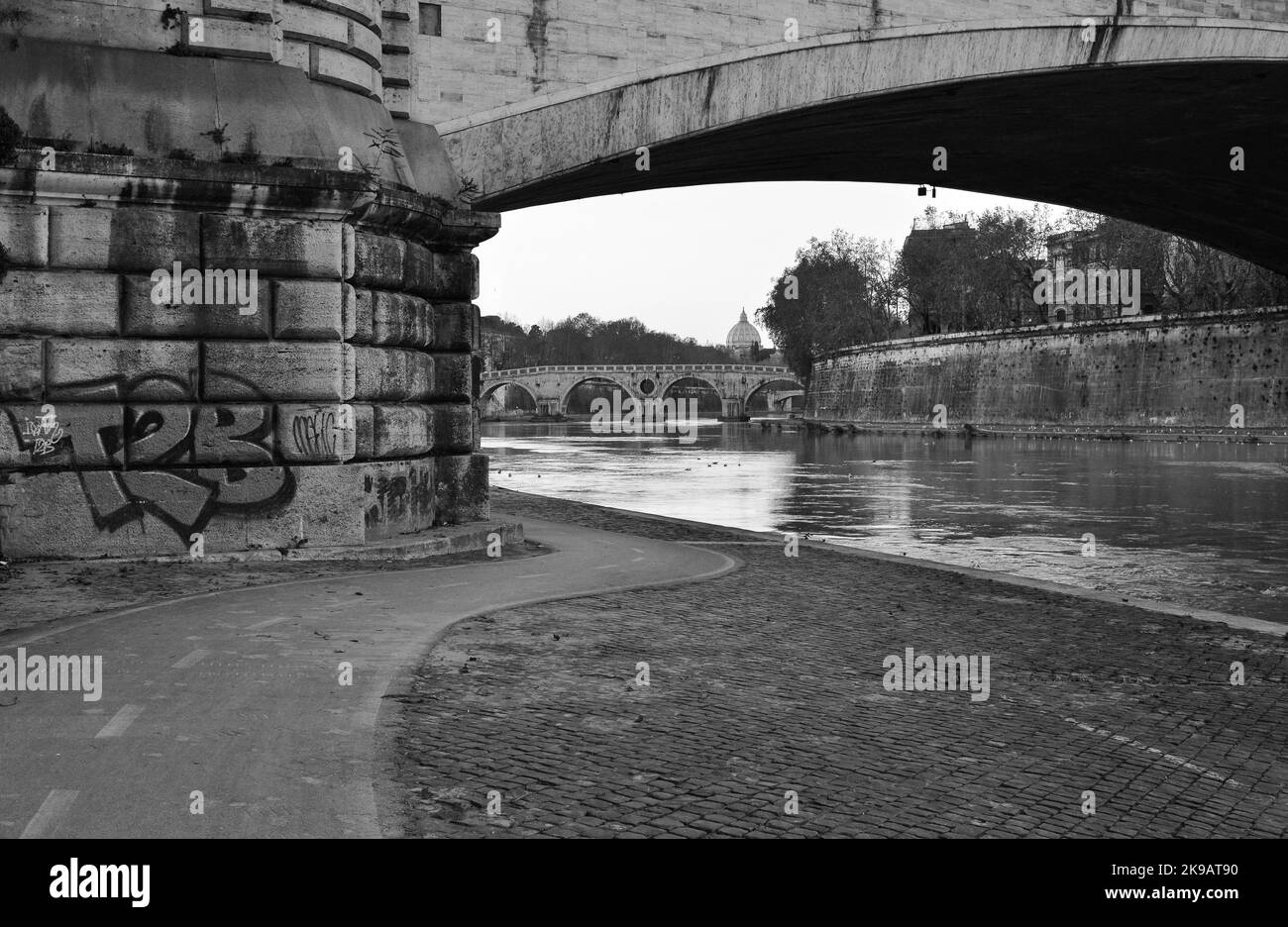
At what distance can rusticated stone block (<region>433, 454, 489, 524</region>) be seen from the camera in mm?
13695

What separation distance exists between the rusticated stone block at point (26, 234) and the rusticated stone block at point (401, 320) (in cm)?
287

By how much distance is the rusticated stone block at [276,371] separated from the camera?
11531mm

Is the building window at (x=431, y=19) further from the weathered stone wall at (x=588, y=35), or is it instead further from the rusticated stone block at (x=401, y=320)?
the rusticated stone block at (x=401, y=320)

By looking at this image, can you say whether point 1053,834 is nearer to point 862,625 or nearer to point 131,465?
point 862,625

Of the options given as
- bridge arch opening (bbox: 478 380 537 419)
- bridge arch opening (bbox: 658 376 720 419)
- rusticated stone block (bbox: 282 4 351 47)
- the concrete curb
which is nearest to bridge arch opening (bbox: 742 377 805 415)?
bridge arch opening (bbox: 658 376 720 419)

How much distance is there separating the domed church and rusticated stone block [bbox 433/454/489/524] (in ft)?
583

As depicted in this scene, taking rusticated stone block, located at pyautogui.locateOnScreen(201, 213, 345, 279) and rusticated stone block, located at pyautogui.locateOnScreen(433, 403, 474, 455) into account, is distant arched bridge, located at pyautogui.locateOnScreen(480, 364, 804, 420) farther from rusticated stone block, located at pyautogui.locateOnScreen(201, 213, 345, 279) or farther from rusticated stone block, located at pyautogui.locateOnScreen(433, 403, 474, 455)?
rusticated stone block, located at pyautogui.locateOnScreen(201, 213, 345, 279)

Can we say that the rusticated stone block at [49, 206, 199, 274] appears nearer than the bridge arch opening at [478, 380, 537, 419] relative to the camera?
Yes

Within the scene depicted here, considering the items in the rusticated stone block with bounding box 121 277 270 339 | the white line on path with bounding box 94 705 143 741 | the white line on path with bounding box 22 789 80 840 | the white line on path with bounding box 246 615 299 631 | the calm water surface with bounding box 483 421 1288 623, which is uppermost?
the rusticated stone block with bounding box 121 277 270 339

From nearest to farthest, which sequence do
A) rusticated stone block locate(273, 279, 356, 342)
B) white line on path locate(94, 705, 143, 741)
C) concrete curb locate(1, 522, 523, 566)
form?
white line on path locate(94, 705, 143, 741) → concrete curb locate(1, 522, 523, 566) → rusticated stone block locate(273, 279, 356, 342)

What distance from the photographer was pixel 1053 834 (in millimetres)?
4785

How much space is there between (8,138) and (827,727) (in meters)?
8.31

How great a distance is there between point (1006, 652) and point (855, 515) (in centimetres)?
1402
